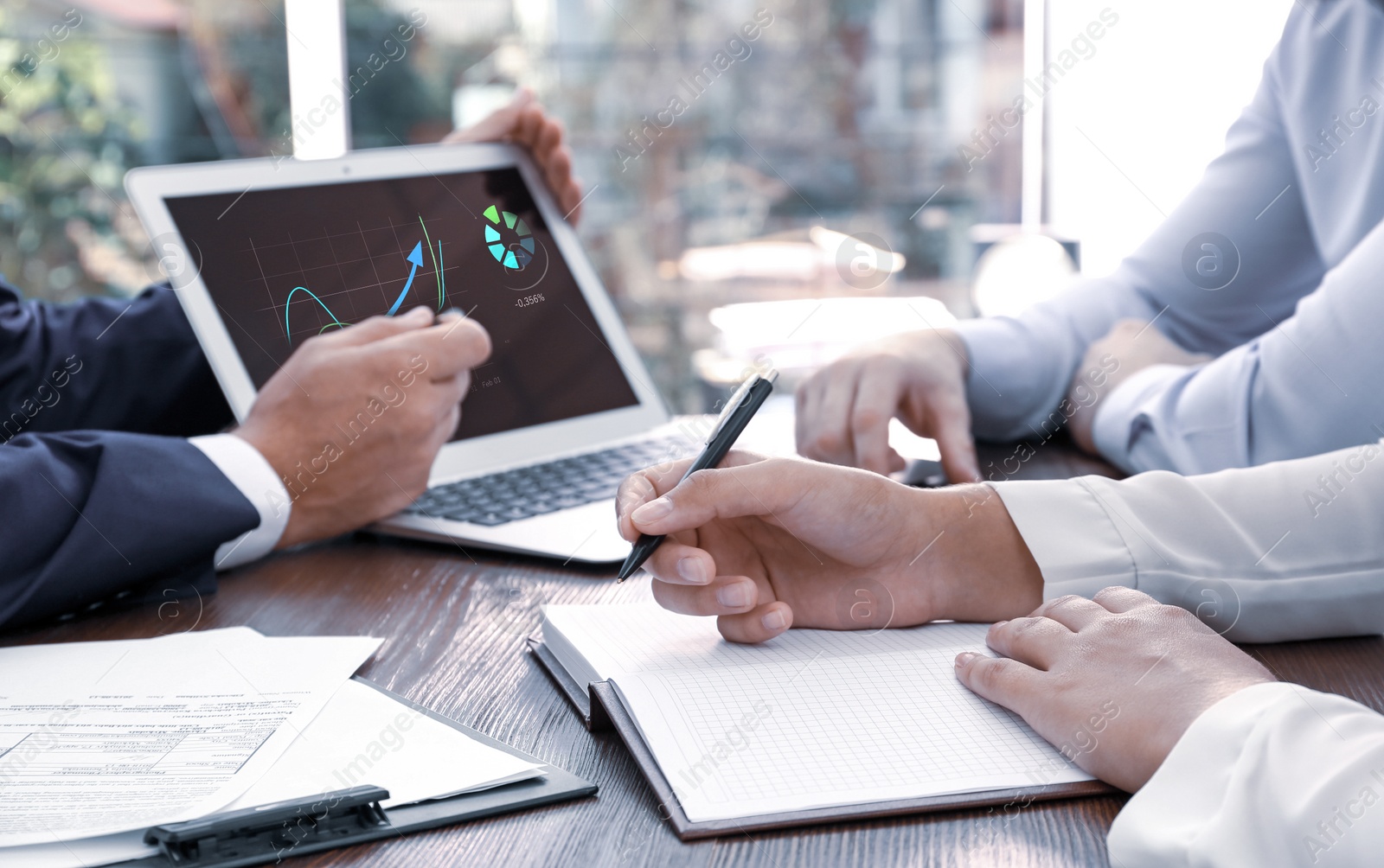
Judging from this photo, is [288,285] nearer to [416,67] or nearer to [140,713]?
[140,713]

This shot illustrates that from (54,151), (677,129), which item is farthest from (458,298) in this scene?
(54,151)

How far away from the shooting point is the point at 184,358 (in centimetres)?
122

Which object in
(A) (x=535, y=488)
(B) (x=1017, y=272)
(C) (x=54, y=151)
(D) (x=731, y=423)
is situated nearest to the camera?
(D) (x=731, y=423)

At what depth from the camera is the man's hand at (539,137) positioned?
121 centimetres

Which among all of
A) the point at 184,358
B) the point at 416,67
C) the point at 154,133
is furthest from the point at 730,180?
the point at 184,358

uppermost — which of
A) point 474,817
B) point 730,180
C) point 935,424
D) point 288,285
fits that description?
point 288,285

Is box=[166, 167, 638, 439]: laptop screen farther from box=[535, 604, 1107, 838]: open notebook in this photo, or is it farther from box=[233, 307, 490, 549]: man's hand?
box=[535, 604, 1107, 838]: open notebook

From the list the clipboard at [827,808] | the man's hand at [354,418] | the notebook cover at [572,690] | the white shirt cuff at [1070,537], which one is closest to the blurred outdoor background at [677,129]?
the man's hand at [354,418]

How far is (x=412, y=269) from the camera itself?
1.02 m

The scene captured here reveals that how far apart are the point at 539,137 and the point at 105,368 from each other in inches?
21.4

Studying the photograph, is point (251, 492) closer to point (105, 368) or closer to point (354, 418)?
point (354, 418)

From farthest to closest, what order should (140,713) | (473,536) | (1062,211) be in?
(1062,211) < (473,536) < (140,713)

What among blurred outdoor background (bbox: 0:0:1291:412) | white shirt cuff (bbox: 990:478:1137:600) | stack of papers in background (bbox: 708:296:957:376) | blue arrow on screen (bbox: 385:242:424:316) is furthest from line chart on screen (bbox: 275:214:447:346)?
stack of papers in background (bbox: 708:296:957:376)

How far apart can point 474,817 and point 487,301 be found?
2.17 ft
